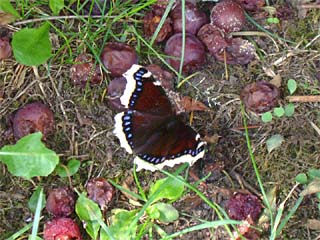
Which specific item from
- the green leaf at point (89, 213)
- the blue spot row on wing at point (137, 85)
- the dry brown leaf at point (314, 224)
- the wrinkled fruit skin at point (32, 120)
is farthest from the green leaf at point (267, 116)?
the wrinkled fruit skin at point (32, 120)

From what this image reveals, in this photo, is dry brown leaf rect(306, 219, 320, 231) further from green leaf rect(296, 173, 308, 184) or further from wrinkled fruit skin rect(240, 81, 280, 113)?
wrinkled fruit skin rect(240, 81, 280, 113)

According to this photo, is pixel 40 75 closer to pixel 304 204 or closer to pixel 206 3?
pixel 206 3

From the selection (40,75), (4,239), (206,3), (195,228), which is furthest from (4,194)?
(206,3)

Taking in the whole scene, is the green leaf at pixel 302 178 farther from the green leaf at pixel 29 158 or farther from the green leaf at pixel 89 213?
the green leaf at pixel 29 158

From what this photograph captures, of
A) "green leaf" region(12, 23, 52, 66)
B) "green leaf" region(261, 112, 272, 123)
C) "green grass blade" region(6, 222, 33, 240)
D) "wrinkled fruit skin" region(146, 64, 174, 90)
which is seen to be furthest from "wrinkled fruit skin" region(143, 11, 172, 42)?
"green grass blade" region(6, 222, 33, 240)

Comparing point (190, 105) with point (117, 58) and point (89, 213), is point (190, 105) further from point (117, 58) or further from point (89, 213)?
point (89, 213)
